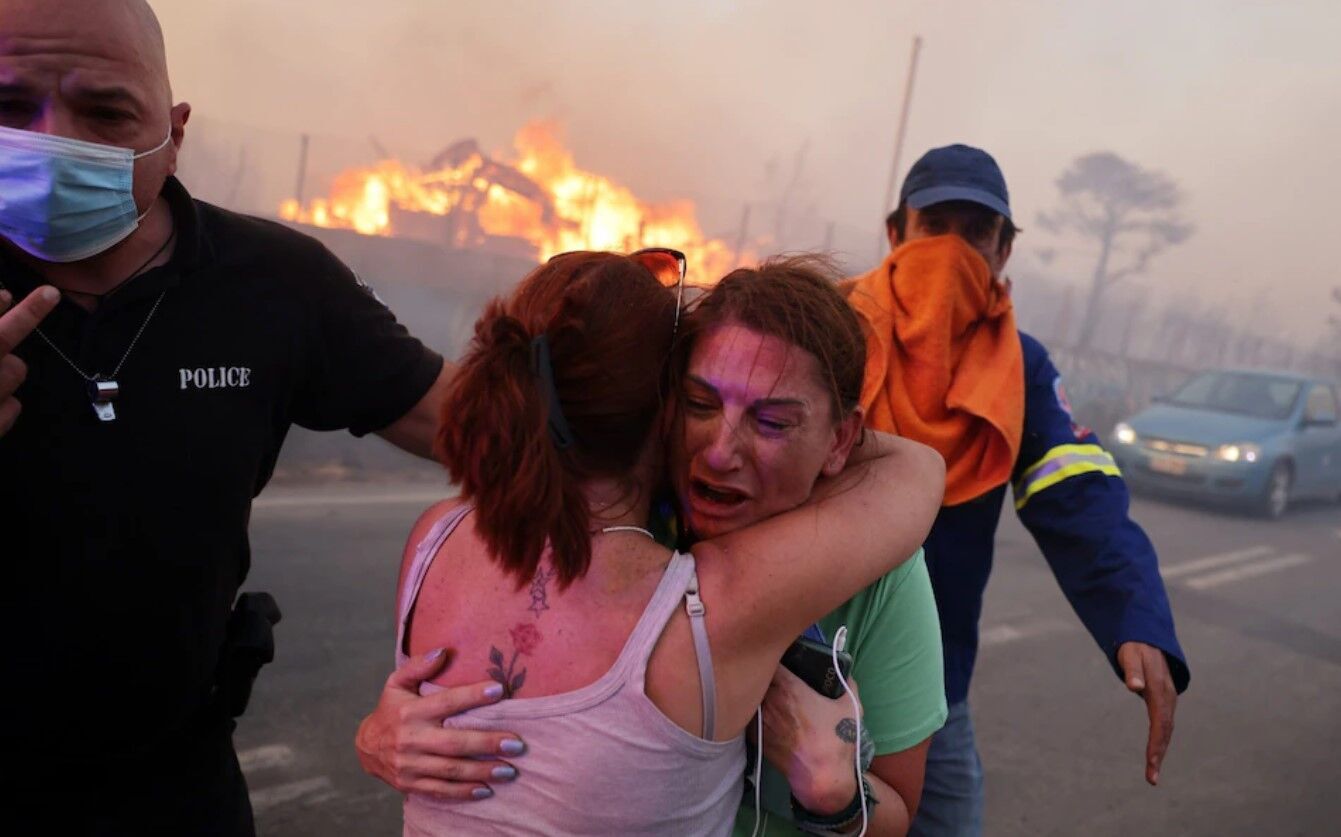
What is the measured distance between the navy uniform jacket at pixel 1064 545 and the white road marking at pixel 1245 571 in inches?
242

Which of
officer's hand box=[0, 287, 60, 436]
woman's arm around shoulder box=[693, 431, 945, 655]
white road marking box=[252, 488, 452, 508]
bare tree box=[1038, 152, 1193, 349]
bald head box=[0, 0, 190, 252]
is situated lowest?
white road marking box=[252, 488, 452, 508]

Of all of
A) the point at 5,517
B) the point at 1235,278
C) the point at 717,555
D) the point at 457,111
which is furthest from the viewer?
the point at 1235,278

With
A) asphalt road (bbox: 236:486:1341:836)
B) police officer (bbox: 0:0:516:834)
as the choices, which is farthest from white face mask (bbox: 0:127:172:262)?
asphalt road (bbox: 236:486:1341:836)

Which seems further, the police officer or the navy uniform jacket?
the navy uniform jacket

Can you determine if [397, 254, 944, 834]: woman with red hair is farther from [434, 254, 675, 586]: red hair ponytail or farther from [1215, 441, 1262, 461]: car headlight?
[1215, 441, 1262, 461]: car headlight

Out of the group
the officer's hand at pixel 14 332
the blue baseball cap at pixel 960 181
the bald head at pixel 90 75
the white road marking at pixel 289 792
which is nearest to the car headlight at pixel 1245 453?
the blue baseball cap at pixel 960 181

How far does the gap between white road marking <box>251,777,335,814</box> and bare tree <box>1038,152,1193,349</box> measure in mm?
29072

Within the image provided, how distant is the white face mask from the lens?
5.53 feet

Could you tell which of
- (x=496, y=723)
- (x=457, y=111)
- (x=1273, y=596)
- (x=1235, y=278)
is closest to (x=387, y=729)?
(x=496, y=723)

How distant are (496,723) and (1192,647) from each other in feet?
20.0

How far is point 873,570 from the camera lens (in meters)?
1.49

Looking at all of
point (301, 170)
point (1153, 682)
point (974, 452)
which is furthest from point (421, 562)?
point (301, 170)

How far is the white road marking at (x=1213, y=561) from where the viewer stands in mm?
8203

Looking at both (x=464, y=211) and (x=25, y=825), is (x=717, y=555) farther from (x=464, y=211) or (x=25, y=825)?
(x=464, y=211)
